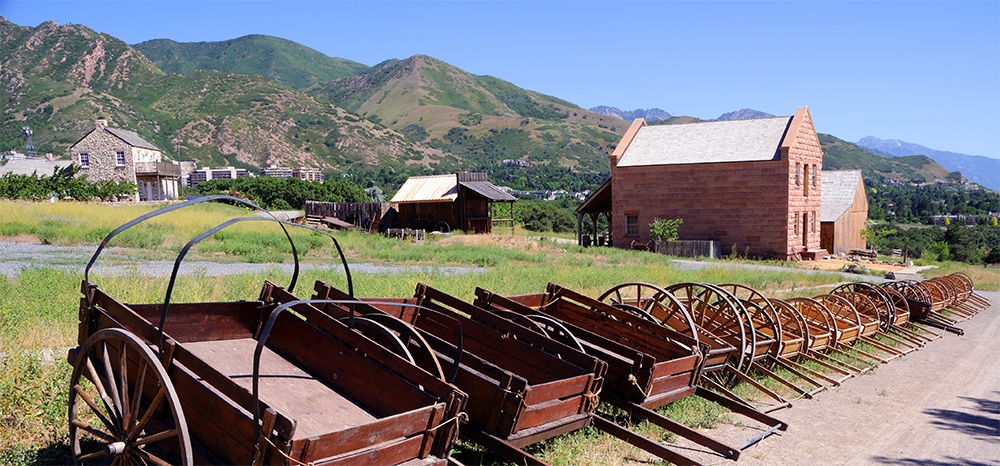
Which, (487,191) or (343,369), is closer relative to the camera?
(343,369)

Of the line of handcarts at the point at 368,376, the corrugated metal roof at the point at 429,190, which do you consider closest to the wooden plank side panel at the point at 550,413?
the line of handcarts at the point at 368,376

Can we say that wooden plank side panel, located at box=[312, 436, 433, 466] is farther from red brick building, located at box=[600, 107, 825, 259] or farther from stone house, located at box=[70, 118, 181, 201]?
stone house, located at box=[70, 118, 181, 201]

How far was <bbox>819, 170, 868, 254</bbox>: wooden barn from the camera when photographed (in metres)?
37.7

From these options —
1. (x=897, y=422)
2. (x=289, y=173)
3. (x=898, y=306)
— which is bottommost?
(x=897, y=422)

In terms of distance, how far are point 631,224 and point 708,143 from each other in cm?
566

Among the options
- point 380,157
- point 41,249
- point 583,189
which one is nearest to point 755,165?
point 41,249

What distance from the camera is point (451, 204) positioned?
3869 centimetres

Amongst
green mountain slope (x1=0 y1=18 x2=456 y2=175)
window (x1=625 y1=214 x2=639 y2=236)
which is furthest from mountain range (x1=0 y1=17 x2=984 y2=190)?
window (x1=625 y1=214 x2=639 y2=236)

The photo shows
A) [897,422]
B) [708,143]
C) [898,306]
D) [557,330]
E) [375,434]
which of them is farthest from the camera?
[708,143]

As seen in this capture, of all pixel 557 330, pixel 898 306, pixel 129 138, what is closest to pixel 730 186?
pixel 898 306

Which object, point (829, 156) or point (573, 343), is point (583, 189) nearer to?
point (829, 156)

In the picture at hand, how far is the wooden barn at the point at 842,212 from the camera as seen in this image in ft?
124

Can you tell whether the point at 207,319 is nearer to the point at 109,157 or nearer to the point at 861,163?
the point at 109,157

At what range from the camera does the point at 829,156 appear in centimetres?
16538
